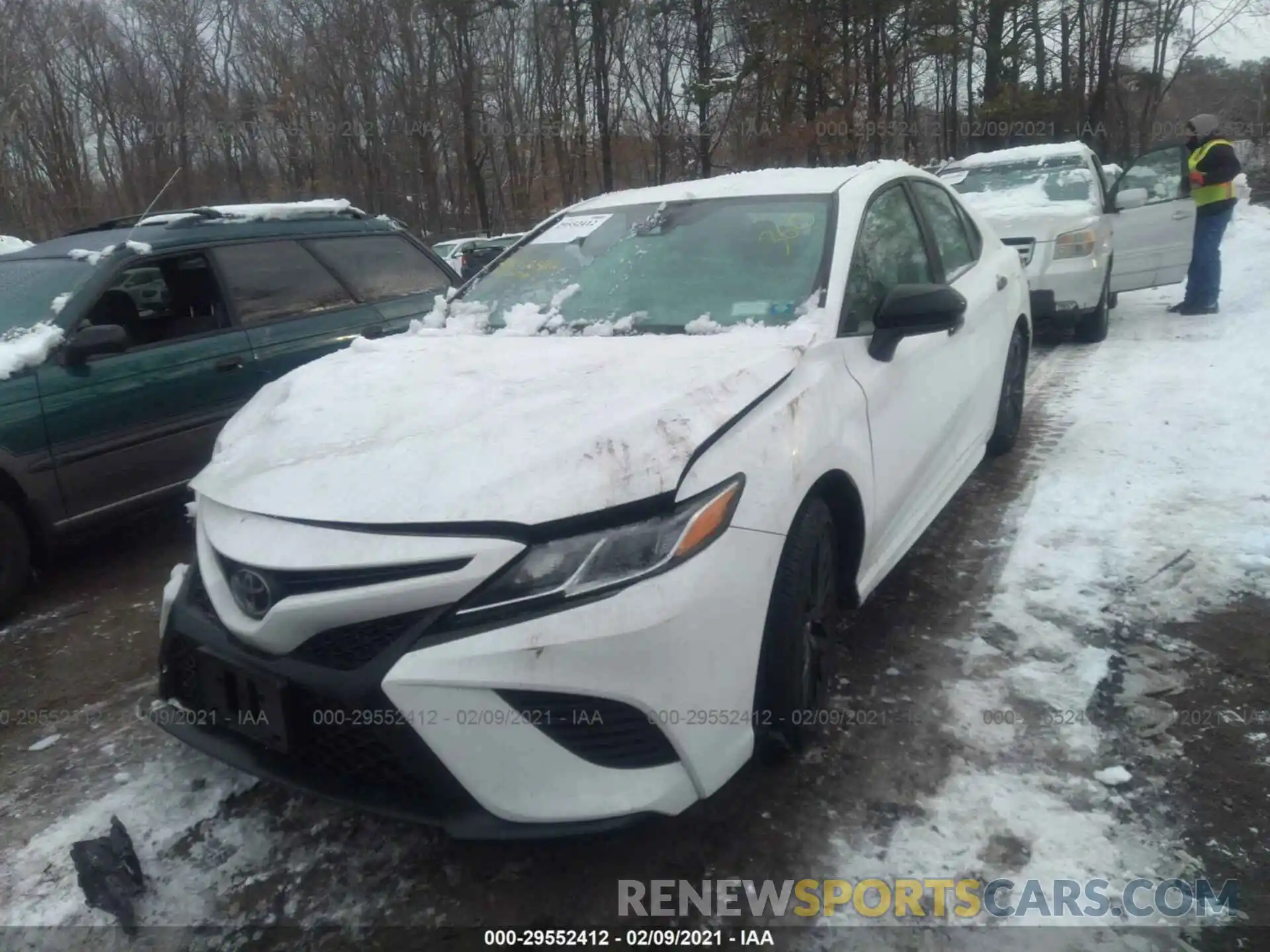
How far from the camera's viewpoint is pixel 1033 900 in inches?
84.0

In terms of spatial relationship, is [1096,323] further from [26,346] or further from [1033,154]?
[26,346]

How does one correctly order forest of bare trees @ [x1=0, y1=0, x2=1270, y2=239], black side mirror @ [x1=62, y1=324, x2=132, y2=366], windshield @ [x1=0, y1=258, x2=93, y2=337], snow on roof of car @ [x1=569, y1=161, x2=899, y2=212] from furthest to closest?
forest of bare trees @ [x1=0, y1=0, x2=1270, y2=239], windshield @ [x1=0, y1=258, x2=93, y2=337], black side mirror @ [x1=62, y1=324, x2=132, y2=366], snow on roof of car @ [x1=569, y1=161, x2=899, y2=212]

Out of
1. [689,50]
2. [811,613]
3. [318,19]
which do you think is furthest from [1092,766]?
[318,19]

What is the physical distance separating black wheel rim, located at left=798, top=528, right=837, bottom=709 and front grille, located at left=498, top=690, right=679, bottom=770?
1.89 feet

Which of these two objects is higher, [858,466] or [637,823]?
[858,466]

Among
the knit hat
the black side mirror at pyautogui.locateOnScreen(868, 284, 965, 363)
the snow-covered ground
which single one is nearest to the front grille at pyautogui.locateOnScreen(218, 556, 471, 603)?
the snow-covered ground

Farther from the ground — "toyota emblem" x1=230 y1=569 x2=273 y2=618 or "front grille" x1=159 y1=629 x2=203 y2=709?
"toyota emblem" x1=230 y1=569 x2=273 y2=618

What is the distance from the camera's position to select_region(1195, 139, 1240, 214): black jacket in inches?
319

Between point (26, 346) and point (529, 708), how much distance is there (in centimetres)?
343

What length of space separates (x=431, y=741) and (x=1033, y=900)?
1412 millimetres

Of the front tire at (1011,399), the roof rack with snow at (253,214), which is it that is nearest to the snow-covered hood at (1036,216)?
the front tire at (1011,399)

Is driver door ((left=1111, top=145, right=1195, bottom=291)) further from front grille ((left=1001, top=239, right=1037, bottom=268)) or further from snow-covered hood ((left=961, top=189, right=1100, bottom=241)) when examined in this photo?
front grille ((left=1001, top=239, right=1037, bottom=268))

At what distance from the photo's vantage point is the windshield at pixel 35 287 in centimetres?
434

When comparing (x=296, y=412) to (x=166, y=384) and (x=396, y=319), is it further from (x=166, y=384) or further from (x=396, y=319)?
(x=396, y=319)
